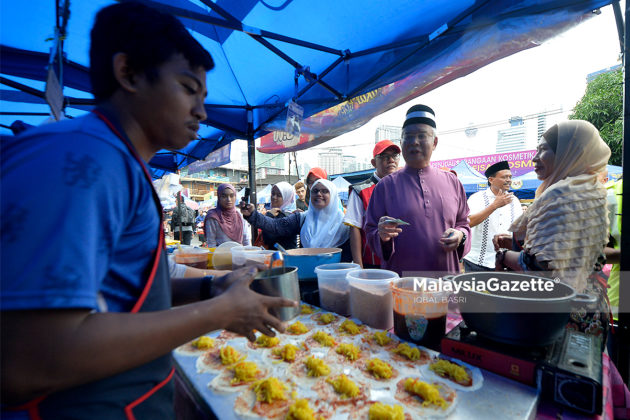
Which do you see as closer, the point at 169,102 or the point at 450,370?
the point at 169,102

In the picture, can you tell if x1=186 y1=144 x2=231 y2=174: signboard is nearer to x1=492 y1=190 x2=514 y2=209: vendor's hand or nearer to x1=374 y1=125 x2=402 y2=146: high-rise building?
x1=492 y1=190 x2=514 y2=209: vendor's hand

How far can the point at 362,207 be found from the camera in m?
2.88

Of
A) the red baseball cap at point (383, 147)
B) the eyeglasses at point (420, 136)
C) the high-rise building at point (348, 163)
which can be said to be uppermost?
the high-rise building at point (348, 163)

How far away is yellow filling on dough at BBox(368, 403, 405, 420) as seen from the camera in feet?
A: 2.53

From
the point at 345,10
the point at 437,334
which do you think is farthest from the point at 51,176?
the point at 345,10

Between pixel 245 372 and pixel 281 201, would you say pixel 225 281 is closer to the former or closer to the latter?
pixel 245 372

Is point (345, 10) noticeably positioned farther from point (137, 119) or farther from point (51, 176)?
point (51, 176)

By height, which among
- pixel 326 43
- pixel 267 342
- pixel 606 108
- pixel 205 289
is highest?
pixel 606 108

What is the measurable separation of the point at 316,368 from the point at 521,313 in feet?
2.35

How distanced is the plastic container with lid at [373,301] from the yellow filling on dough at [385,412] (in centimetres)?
57

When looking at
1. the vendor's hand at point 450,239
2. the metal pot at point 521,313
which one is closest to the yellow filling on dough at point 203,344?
the metal pot at point 521,313

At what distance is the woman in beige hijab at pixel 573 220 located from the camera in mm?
1447

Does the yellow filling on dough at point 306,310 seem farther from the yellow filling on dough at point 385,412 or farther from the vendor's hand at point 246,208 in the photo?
the vendor's hand at point 246,208

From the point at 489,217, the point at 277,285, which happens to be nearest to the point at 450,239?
the point at 277,285
